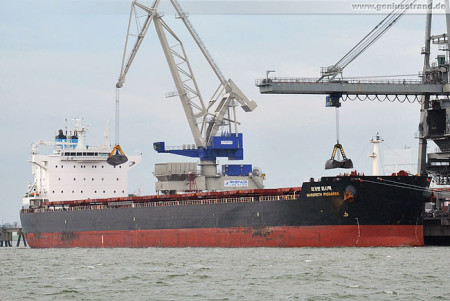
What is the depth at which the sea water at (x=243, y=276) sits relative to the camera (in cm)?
2103

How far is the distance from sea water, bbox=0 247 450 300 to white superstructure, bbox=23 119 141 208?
1700 cm

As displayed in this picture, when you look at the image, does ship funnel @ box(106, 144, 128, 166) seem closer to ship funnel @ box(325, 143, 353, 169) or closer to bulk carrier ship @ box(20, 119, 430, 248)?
bulk carrier ship @ box(20, 119, 430, 248)

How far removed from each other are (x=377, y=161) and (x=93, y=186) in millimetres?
17882

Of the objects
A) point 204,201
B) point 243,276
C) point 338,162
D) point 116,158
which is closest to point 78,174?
point 116,158

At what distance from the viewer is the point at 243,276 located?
2447 cm

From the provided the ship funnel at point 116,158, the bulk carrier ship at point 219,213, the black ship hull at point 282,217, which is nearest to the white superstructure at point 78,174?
the bulk carrier ship at point 219,213

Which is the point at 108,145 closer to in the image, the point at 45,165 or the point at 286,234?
the point at 45,165

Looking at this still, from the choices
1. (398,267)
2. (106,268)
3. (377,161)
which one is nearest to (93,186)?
(377,161)

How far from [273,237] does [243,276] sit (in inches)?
445

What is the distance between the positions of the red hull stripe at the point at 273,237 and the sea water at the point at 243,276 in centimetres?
93

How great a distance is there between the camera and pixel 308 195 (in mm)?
34875

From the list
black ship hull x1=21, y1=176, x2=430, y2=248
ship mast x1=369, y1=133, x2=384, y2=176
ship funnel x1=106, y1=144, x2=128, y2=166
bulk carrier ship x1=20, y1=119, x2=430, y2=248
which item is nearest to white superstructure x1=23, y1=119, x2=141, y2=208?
bulk carrier ship x1=20, y1=119, x2=430, y2=248

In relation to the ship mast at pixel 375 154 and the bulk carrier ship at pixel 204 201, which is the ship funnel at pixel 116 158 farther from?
the ship mast at pixel 375 154

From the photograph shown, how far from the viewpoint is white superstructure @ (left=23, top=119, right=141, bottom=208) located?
5072 cm
